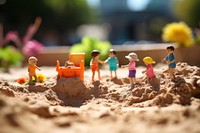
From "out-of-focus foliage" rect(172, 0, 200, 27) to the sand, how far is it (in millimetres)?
22783

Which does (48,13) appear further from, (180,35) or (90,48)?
(180,35)

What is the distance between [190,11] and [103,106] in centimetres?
2511

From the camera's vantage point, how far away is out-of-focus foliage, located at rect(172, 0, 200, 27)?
28.4 m

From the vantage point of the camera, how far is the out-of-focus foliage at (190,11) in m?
28.4

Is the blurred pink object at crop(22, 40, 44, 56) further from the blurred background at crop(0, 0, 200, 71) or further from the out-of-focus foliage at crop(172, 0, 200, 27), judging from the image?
the out-of-focus foliage at crop(172, 0, 200, 27)

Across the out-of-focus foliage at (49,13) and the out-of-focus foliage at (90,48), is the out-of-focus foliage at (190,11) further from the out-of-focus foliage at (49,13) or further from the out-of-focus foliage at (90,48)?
the out-of-focus foliage at (90,48)

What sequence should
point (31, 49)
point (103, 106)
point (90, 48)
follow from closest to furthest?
1. point (103, 106)
2. point (90, 48)
3. point (31, 49)

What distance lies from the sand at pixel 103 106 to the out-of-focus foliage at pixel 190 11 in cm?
2278

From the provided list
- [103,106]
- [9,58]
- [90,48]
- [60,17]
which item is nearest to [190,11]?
[60,17]

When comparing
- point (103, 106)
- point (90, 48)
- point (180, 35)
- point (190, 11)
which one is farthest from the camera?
point (190, 11)

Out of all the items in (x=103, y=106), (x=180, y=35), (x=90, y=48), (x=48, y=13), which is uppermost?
(x=48, y=13)

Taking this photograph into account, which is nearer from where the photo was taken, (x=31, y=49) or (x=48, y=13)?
(x=31, y=49)

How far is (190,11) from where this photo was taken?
29.0 m

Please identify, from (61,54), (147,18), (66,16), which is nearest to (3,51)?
(61,54)
